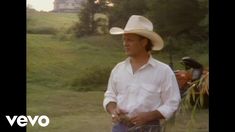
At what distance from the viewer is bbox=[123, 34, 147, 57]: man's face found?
1.73 m

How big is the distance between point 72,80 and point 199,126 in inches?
29.5

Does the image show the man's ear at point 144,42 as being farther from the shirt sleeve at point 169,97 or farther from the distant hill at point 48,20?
the distant hill at point 48,20

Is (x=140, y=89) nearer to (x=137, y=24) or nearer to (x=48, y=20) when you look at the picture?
(x=137, y=24)

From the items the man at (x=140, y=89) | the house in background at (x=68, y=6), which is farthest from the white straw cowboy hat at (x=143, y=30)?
the house in background at (x=68, y=6)

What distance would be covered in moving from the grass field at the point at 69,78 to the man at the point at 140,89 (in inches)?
20.2

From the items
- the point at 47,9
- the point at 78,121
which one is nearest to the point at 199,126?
the point at 78,121

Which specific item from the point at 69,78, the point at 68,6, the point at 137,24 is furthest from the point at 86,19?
the point at 137,24

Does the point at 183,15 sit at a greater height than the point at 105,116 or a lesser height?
greater

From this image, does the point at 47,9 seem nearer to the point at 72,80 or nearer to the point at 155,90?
the point at 72,80

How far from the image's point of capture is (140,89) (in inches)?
67.4

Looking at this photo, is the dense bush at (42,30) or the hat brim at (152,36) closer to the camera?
the hat brim at (152,36)

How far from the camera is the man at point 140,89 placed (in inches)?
66.5
